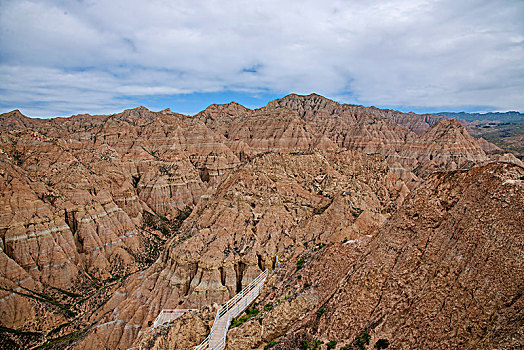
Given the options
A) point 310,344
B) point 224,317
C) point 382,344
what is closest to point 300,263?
point 224,317

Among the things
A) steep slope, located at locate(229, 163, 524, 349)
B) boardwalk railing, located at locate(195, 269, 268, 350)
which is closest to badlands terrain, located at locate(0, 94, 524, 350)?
steep slope, located at locate(229, 163, 524, 349)

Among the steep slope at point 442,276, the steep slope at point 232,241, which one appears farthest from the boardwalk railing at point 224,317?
the steep slope at point 232,241

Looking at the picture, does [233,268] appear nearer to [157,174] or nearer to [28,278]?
[28,278]

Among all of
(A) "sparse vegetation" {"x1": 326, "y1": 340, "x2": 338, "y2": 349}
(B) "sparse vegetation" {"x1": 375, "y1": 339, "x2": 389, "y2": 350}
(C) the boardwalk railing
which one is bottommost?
(C) the boardwalk railing

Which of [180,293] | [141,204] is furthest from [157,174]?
[180,293]

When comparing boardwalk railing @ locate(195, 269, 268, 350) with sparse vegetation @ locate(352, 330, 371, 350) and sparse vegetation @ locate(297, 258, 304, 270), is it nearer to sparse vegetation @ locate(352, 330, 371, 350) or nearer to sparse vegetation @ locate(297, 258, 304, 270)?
sparse vegetation @ locate(297, 258, 304, 270)
